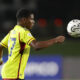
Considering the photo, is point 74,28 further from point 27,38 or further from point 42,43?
point 27,38

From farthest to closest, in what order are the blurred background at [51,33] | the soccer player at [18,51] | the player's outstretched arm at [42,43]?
the blurred background at [51,33]
the soccer player at [18,51]
the player's outstretched arm at [42,43]

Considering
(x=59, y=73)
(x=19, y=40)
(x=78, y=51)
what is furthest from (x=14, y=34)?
(x=78, y=51)

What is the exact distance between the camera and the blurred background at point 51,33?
1084 centimetres

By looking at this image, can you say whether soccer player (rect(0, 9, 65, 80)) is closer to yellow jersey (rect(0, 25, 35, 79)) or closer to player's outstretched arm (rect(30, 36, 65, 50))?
yellow jersey (rect(0, 25, 35, 79))

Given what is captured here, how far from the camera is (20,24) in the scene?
5.32 metres

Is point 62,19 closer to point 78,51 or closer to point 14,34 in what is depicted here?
point 78,51

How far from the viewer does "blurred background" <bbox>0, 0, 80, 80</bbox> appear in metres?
10.8

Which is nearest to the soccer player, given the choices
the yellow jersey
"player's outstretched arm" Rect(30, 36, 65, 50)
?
the yellow jersey

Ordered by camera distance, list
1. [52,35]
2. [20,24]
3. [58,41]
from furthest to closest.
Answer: [52,35], [20,24], [58,41]

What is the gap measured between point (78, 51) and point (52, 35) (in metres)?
1.63

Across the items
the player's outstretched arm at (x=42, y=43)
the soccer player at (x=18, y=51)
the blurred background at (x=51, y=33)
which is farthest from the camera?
the blurred background at (x=51, y=33)

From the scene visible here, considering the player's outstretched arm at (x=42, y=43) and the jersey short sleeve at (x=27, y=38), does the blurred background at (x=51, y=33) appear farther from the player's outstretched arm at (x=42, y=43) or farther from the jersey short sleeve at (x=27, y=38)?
the player's outstretched arm at (x=42, y=43)

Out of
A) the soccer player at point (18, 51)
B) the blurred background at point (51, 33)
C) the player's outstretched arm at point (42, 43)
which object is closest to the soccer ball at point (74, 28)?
the player's outstretched arm at point (42, 43)

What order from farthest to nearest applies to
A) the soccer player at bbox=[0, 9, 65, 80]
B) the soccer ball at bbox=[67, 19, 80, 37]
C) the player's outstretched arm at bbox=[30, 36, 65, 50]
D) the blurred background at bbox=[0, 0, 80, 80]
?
the blurred background at bbox=[0, 0, 80, 80]
the soccer ball at bbox=[67, 19, 80, 37]
the soccer player at bbox=[0, 9, 65, 80]
the player's outstretched arm at bbox=[30, 36, 65, 50]
